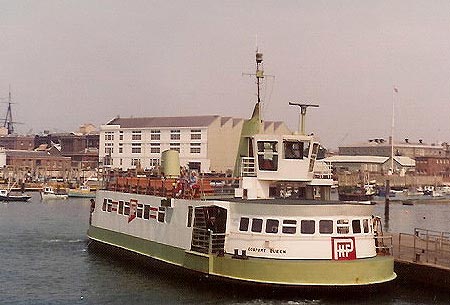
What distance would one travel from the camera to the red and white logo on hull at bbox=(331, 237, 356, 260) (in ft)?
85.7

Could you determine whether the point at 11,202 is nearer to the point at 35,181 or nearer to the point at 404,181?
the point at 35,181

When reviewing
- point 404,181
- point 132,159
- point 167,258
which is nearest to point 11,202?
point 132,159

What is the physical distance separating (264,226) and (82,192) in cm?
10021

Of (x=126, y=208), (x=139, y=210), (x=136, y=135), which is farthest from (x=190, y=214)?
(x=136, y=135)

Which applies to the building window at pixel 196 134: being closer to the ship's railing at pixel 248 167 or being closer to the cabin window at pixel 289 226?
the ship's railing at pixel 248 167

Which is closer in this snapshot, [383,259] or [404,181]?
[383,259]

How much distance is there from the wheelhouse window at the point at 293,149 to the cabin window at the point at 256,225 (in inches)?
223

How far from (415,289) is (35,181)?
429 feet

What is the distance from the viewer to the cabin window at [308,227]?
26.2m

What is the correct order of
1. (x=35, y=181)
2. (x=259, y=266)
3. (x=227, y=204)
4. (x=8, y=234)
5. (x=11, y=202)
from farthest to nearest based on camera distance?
1. (x=35, y=181)
2. (x=11, y=202)
3. (x=8, y=234)
4. (x=227, y=204)
5. (x=259, y=266)

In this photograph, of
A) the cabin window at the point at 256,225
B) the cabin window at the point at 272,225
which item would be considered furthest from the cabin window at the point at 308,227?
the cabin window at the point at 256,225

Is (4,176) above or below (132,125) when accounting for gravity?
below

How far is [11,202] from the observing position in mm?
99125

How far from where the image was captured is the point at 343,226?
1046 inches
